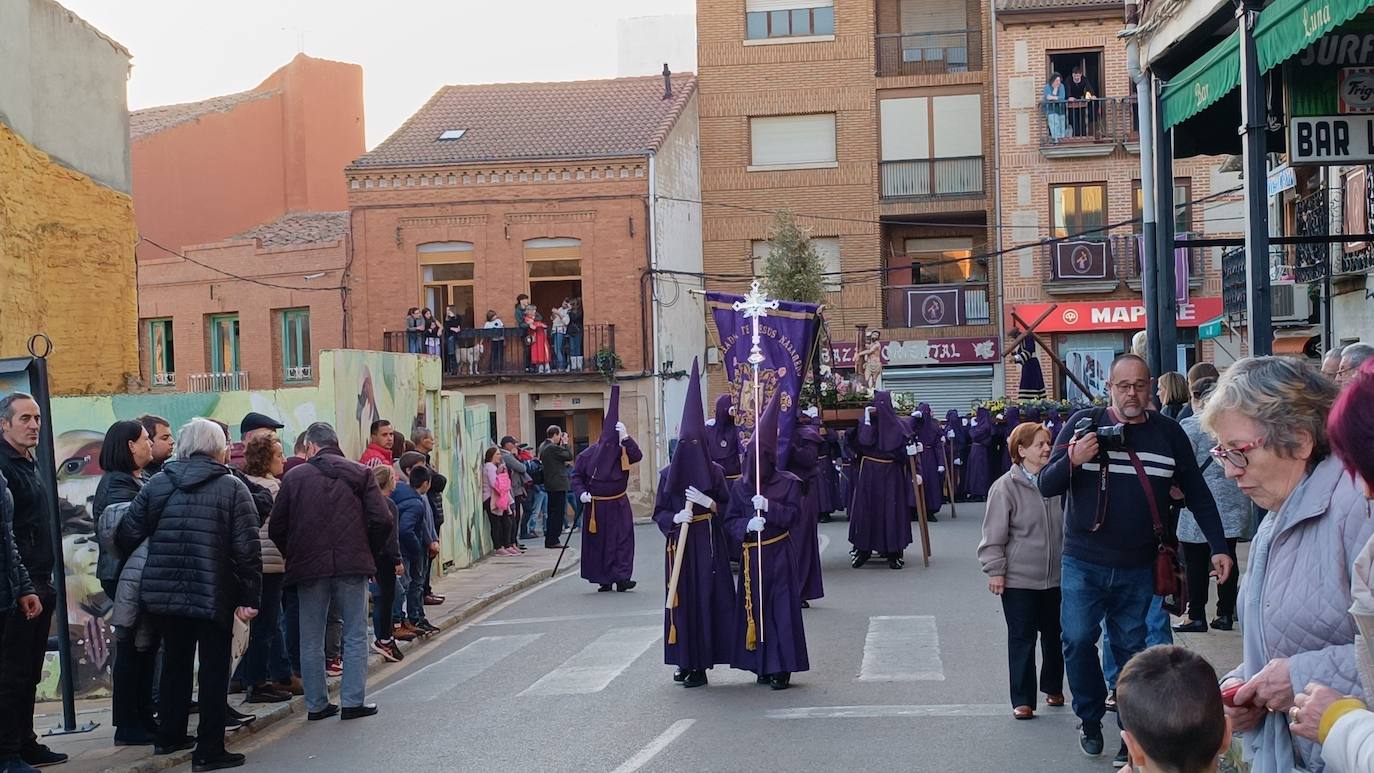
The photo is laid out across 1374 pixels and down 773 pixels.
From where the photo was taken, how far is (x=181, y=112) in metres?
43.2

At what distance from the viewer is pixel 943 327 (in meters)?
40.8

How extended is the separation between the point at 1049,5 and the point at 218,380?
23.2m

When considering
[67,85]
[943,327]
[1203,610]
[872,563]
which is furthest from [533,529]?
[1203,610]

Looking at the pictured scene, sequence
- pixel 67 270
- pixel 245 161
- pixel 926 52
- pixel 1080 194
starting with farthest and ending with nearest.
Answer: pixel 245 161
pixel 926 52
pixel 1080 194
pixel 67 270

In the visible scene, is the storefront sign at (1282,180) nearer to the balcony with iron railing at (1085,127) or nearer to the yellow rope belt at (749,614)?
the yellow rope belt at (749,614)

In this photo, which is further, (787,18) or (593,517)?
(787,18)

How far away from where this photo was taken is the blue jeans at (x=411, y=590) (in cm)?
1407

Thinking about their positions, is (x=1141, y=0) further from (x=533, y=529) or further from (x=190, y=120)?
(x=190, y=120)

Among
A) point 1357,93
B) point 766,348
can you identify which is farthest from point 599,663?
point 1357,93

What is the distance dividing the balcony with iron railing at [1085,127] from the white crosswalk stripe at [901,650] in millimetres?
27468

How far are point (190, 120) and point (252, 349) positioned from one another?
6.65m

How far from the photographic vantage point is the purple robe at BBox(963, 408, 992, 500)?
30.7 meters

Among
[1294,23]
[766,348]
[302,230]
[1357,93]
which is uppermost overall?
[302,230]

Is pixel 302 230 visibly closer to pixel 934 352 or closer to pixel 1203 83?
pixel 934 352
